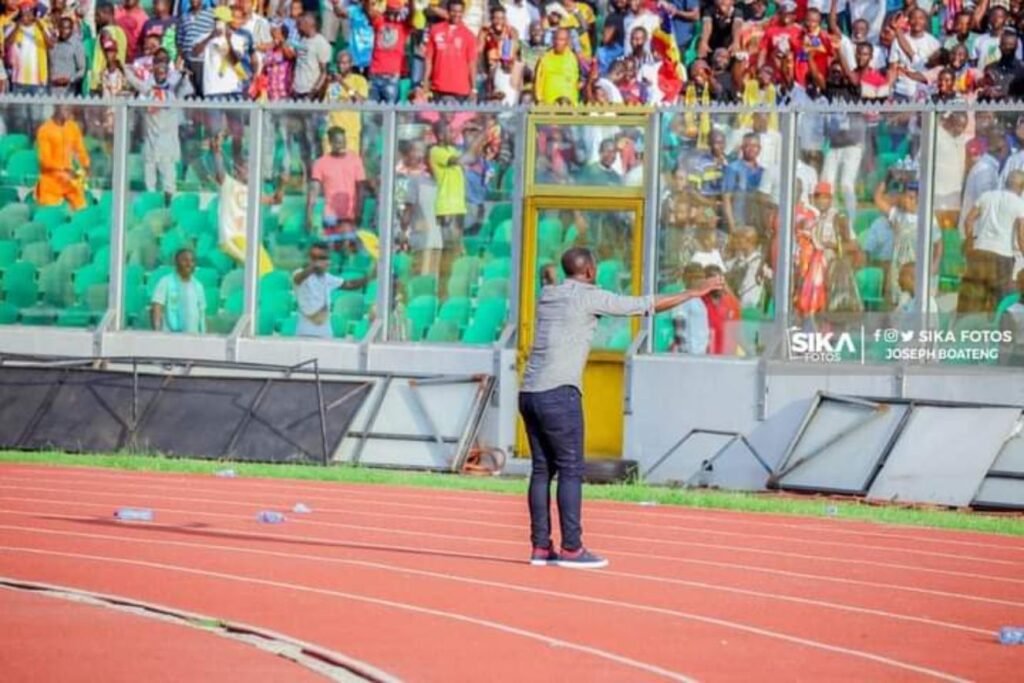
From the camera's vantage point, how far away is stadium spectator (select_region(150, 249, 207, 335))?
90.3 feet

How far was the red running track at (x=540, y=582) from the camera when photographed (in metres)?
11.1

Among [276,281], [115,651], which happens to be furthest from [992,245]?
[115,651]

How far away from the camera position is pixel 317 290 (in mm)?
27141

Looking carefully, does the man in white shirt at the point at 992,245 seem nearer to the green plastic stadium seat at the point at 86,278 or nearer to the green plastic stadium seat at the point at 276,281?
the green plastic stadium seat at the point at 276,281

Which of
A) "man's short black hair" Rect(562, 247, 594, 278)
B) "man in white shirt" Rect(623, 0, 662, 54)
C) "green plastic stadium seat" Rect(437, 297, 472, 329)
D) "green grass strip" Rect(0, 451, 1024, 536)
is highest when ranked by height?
"man in white shirt" Rect(623, 0, 662, 54)

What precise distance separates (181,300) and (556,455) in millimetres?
13136

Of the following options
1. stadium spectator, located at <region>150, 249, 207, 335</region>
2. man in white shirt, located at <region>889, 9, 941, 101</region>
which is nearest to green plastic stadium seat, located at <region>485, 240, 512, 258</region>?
stadium spectator, located at <region>150, 249, 207, 335</region>

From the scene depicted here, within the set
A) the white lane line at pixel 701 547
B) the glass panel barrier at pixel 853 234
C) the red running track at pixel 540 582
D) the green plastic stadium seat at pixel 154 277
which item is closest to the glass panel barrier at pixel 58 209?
the green plastic stadium seat at pixel 154 277

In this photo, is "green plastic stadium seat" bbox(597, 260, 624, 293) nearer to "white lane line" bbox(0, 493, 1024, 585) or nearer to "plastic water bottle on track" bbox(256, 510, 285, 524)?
"white lane line" bbox(0, 493, 1024, 585)

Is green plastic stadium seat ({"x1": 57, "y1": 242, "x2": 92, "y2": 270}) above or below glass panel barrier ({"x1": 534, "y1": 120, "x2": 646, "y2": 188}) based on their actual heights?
below

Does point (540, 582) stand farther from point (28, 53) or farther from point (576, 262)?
point (28, 53)

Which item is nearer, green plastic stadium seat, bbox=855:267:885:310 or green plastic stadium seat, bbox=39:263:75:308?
green plastic stadium seat, bbox=855:267:885:310

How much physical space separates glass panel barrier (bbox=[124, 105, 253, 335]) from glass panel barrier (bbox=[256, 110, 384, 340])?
0.34 meters

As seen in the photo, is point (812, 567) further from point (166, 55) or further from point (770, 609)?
point (166, 55)
